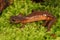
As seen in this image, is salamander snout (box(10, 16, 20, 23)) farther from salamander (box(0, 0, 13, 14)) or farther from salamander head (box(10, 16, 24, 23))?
salamander (box(0, 0, 13, 14))

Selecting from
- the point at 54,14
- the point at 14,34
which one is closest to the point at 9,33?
the point at 14,34

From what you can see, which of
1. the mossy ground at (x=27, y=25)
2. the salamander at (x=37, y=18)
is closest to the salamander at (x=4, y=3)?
the mossy ground at (x=27, y=25)

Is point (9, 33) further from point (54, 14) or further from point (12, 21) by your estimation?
point (54, 14)

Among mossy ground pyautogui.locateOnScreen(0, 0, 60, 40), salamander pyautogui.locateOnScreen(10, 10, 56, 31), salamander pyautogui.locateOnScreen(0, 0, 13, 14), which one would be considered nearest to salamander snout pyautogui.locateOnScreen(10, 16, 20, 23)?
salamander pyautogui.locateOnScreen(10, 10, 56, 31)

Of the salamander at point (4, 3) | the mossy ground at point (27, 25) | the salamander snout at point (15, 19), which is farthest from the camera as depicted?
the salamander at point (4, 3)

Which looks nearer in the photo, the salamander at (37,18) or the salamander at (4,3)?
the salamander at (37,18)

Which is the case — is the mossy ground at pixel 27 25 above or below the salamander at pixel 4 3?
below

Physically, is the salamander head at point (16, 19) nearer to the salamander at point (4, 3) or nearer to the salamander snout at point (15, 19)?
the salamander snout at point (15, 19)
